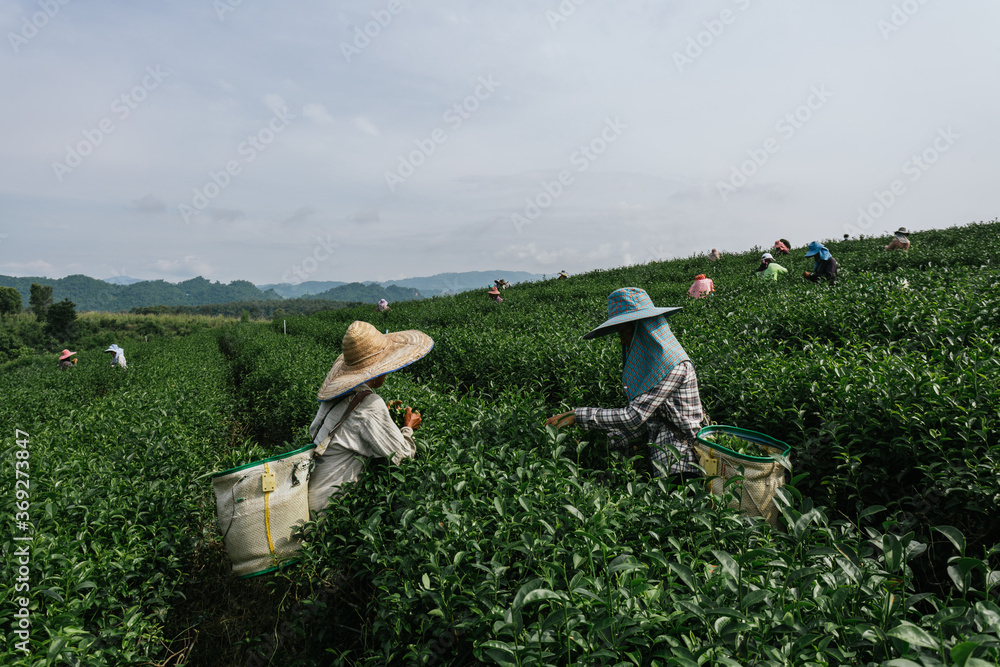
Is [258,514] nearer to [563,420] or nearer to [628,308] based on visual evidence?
[563,420]

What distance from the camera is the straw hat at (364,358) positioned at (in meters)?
2.93

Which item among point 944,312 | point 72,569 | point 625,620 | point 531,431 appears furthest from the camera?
point 944,312

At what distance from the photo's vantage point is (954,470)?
7.52ft

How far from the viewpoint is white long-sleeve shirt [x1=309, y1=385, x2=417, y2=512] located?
2.71 m

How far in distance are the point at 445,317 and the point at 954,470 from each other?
11205 millimetres

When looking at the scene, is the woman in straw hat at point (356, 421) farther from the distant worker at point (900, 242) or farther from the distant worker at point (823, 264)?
the distant worker at point (900, 242)

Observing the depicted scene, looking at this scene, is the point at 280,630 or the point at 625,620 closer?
the point at 625,620

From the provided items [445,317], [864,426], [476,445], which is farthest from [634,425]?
[445,317]

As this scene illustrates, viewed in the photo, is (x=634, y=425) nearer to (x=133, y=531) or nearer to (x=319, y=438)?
(x=319, y=438)

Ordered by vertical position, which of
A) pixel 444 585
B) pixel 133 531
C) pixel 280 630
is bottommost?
pixel 280 630

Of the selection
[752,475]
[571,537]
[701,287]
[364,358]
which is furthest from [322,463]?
[701,287]

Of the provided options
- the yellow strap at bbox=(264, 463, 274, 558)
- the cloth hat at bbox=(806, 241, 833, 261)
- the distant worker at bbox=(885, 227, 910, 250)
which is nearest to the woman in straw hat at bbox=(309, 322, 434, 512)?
the yellow strap at bbox=(264, 463, 274, 558)

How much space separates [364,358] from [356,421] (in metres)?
0.46

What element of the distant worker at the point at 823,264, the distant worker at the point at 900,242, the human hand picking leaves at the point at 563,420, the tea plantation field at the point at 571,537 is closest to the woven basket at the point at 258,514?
the tea plantation field at the point at 571,537
